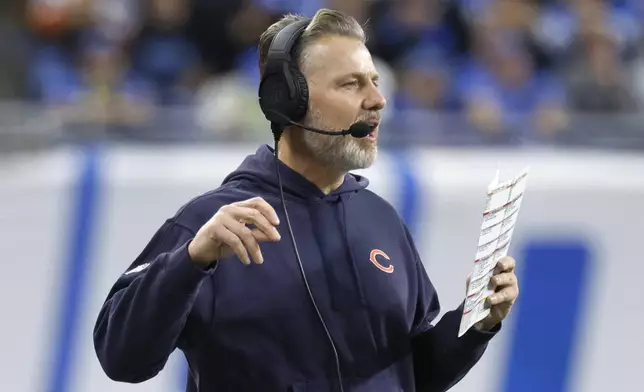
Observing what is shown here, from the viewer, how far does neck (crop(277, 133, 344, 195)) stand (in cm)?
251

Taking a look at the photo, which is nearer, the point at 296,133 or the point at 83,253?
the point at 296,133

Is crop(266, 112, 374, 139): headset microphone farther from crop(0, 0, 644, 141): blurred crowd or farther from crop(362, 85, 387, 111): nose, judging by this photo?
crop(0, 0, 644, 141): blurred crowd

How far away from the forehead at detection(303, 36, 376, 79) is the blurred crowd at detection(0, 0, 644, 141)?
2.62 meters

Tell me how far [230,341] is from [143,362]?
0.17 m

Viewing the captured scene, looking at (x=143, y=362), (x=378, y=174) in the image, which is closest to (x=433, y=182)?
(x=378, y=174)

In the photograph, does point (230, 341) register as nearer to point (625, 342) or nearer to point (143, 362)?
point (143, 362)

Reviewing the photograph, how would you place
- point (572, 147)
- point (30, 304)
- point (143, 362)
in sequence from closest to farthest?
point (143, 362) → point (30, 304) → point (572, 147)

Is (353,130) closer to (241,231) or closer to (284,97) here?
(284,97)

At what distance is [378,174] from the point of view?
470 cm

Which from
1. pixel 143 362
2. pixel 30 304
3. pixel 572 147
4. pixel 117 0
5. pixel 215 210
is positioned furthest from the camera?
pixel 117 0

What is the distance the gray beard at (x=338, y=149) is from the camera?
241 cm

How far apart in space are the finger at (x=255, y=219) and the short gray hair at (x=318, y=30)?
468 mm

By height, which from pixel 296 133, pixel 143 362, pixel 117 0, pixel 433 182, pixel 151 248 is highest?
pixel 117 0

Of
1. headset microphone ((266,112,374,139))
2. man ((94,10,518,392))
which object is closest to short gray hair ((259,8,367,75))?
man ((94,10,518,392))
